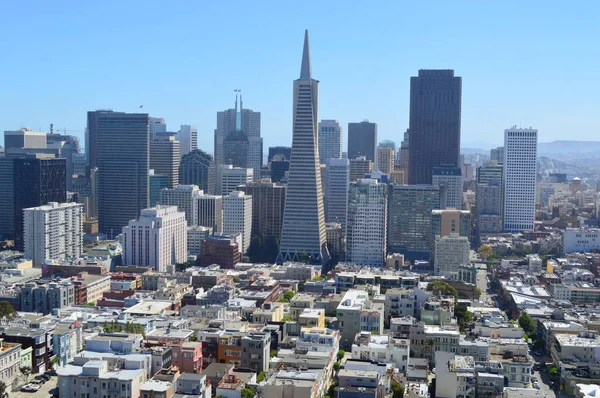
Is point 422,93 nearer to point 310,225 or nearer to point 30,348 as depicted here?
point 310,225

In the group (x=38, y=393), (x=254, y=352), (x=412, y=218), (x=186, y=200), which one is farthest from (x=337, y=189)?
(x=38, y=393)

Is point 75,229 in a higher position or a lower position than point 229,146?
lower

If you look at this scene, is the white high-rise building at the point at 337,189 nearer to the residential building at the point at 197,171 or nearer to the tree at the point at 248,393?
the residential building at the point at 197,171

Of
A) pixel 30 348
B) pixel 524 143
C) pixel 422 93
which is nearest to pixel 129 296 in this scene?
pixel 30 348

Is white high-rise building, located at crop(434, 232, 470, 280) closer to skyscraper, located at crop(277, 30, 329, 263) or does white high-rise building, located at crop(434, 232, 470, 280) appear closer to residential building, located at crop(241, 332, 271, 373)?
skyscraper, located at crop(277, 30, 329, 263)

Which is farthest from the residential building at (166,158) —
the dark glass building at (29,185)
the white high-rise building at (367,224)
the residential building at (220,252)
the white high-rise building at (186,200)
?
the residential building at (220,252)

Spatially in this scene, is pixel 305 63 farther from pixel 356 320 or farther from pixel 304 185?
pixel 356 320
